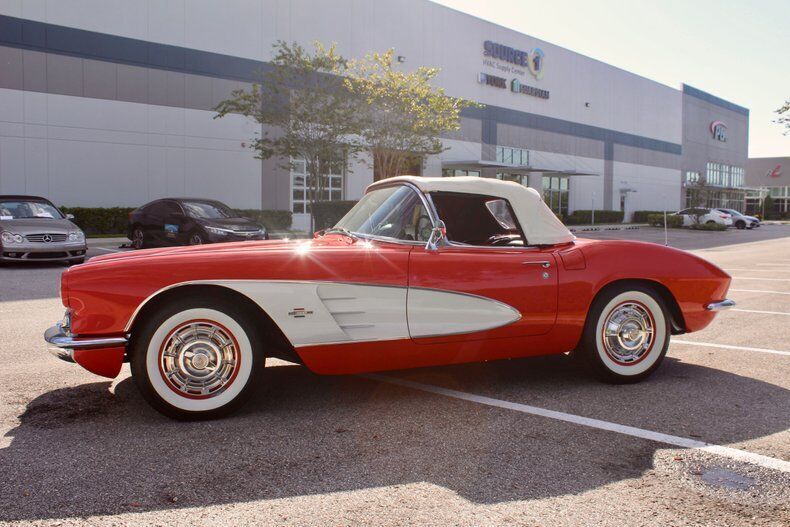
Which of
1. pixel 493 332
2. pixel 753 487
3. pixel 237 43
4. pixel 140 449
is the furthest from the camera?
pixel 237 43

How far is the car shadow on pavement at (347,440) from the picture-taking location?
9.71 feet

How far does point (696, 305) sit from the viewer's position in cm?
495

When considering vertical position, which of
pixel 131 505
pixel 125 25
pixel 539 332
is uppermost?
pixel 125 25

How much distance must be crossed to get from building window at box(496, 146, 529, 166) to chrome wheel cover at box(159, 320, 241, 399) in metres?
39.6

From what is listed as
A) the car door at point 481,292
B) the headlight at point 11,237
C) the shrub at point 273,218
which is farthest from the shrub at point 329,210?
the car door at point 481,292

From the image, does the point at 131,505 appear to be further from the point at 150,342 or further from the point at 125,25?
the point at 125,25

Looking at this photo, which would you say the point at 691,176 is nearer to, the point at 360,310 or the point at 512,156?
the point at 512,156

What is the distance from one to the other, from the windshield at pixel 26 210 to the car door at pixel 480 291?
11.8m

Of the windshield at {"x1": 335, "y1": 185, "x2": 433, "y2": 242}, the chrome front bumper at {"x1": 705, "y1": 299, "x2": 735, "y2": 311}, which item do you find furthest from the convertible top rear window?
the chrome front bumper at {"x1": 705, "y1": 299, "x2": 735, "y2": 311}

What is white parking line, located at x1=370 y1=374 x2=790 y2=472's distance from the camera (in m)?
3.34

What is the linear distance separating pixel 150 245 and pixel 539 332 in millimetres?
14775

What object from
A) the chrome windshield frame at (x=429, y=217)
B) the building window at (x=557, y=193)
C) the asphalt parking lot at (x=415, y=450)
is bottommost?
the asphalt parking lot at (x=415, y=450)

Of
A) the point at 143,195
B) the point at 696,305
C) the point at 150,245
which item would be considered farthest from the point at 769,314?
the point at 143,195

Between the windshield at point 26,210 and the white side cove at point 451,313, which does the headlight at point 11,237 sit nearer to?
the windshield at point 26,210
